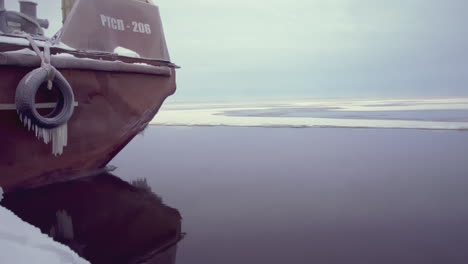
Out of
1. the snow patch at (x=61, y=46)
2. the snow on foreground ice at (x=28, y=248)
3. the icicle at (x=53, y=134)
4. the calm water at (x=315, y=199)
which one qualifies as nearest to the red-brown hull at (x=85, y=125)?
the icicle at (x=53, y=134)

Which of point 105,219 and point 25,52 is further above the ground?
point 25,52

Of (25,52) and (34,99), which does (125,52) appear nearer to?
(25,52)

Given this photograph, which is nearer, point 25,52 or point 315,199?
point 25,52

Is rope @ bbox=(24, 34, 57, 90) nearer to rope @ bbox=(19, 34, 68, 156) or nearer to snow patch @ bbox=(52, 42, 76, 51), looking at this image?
rope @ bbox=(19, 34, 68, 156)

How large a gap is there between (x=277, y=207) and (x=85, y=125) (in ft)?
8.93

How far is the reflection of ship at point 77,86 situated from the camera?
385 centimetres

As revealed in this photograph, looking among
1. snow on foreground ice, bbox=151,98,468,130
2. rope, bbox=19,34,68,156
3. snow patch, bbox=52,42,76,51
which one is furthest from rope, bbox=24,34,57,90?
snow on foreground ice, bbox=151,98,468,130

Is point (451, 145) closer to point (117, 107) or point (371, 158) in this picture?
point (371, 158)

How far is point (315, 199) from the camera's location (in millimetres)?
4184

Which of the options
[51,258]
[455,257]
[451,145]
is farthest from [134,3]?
[451,145]

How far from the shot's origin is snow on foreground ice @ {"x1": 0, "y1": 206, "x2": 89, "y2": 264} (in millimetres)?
2213

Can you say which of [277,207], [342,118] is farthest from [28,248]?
[342,118]

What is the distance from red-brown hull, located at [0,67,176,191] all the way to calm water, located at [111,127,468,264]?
78cm

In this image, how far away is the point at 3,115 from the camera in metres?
3.78
